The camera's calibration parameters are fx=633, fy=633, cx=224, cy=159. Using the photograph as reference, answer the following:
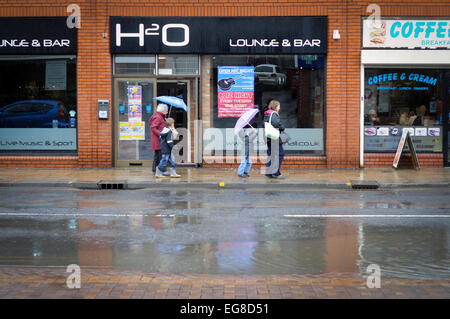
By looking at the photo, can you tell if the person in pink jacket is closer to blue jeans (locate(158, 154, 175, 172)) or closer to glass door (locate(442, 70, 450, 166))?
blue jeans (locate(158, 154, 175, 172))

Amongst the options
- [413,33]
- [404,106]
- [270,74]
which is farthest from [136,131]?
[413,33]

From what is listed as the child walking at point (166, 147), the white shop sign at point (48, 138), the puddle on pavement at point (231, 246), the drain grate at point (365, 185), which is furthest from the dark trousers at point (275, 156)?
the white shop sign at point (48, 138)

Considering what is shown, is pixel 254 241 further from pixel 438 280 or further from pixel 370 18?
pixel 370 18

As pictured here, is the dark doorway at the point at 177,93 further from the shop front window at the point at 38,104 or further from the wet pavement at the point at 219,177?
the shop front window at the point at 38,104

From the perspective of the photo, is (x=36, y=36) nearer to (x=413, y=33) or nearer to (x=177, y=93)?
(x=177, y=93)

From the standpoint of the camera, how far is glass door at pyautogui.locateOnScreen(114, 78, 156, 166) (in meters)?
18.1

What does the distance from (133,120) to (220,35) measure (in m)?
3.47

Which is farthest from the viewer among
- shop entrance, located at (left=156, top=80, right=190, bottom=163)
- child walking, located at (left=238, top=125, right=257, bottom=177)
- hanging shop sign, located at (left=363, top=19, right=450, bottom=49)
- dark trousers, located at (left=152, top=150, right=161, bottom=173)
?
shop entrance, located at (left=156, top=80, right=190, bottom=163)

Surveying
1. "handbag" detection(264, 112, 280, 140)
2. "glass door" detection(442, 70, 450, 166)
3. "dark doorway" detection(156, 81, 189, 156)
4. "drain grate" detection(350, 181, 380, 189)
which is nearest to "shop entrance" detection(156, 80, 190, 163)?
"dark doorway" detection(156, 81, 189, 156)

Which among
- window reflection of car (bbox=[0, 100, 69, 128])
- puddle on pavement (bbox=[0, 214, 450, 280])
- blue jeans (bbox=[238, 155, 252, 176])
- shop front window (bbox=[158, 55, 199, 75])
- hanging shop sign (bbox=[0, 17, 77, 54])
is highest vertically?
hanging shop sign (bbox=[0, 17, 77, 54])

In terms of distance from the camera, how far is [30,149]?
18141 mm

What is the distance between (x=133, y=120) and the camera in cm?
1822

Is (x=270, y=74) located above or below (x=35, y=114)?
above

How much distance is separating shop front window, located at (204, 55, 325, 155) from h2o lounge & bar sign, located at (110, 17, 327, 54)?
0.34 metres
